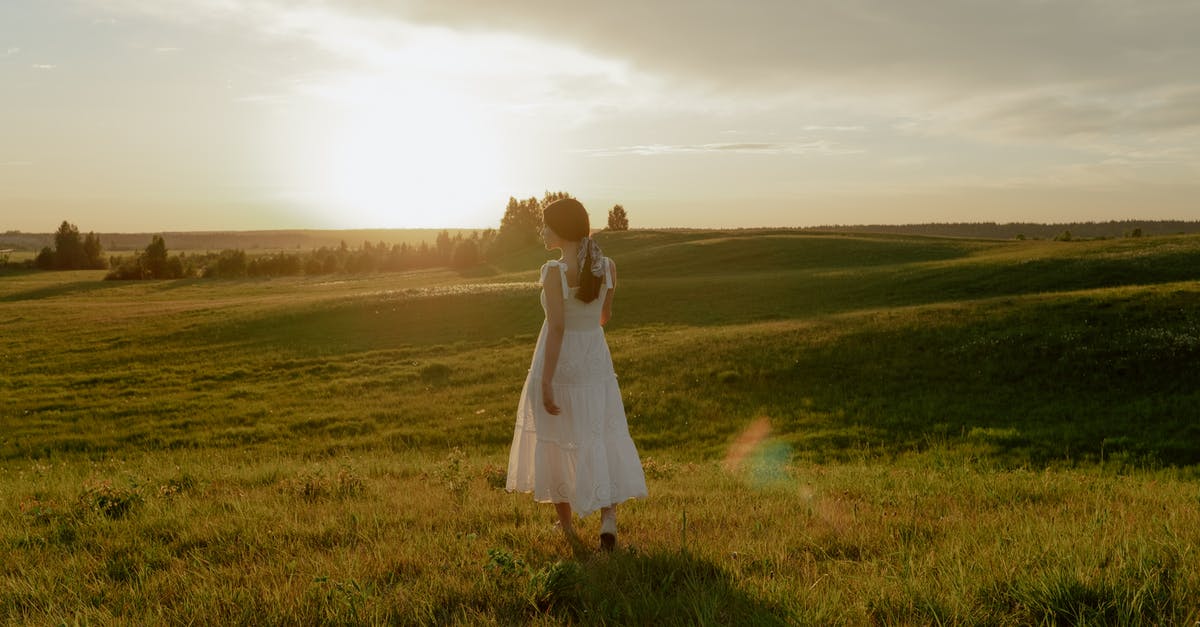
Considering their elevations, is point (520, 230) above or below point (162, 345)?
above

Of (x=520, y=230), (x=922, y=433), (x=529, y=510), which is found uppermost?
(x=520, y=230)

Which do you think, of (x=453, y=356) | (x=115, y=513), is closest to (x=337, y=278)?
(x=453, y=356)

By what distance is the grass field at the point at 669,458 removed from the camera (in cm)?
447

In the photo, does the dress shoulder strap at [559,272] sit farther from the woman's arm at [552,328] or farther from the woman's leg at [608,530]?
the woman's leg at [608,530]

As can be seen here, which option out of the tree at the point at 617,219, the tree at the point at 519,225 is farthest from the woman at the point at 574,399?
the tree at the point at 617,219

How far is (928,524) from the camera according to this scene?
5891 mm

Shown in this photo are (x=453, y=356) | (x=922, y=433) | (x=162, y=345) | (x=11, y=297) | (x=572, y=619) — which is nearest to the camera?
(x=572, y=619)

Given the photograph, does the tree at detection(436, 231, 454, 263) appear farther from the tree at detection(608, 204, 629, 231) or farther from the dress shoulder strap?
the dress shoulder strap

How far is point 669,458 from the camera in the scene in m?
14.5

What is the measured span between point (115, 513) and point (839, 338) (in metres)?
21.1

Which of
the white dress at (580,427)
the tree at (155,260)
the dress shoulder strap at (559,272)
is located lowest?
the white dress at (580,427)

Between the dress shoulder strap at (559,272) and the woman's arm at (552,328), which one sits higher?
the dress shoulder strap at (559,272)

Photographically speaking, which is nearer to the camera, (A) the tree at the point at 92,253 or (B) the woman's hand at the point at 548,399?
(B) the woman's hand at the point at 548,399

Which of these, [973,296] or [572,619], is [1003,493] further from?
[973,296]
